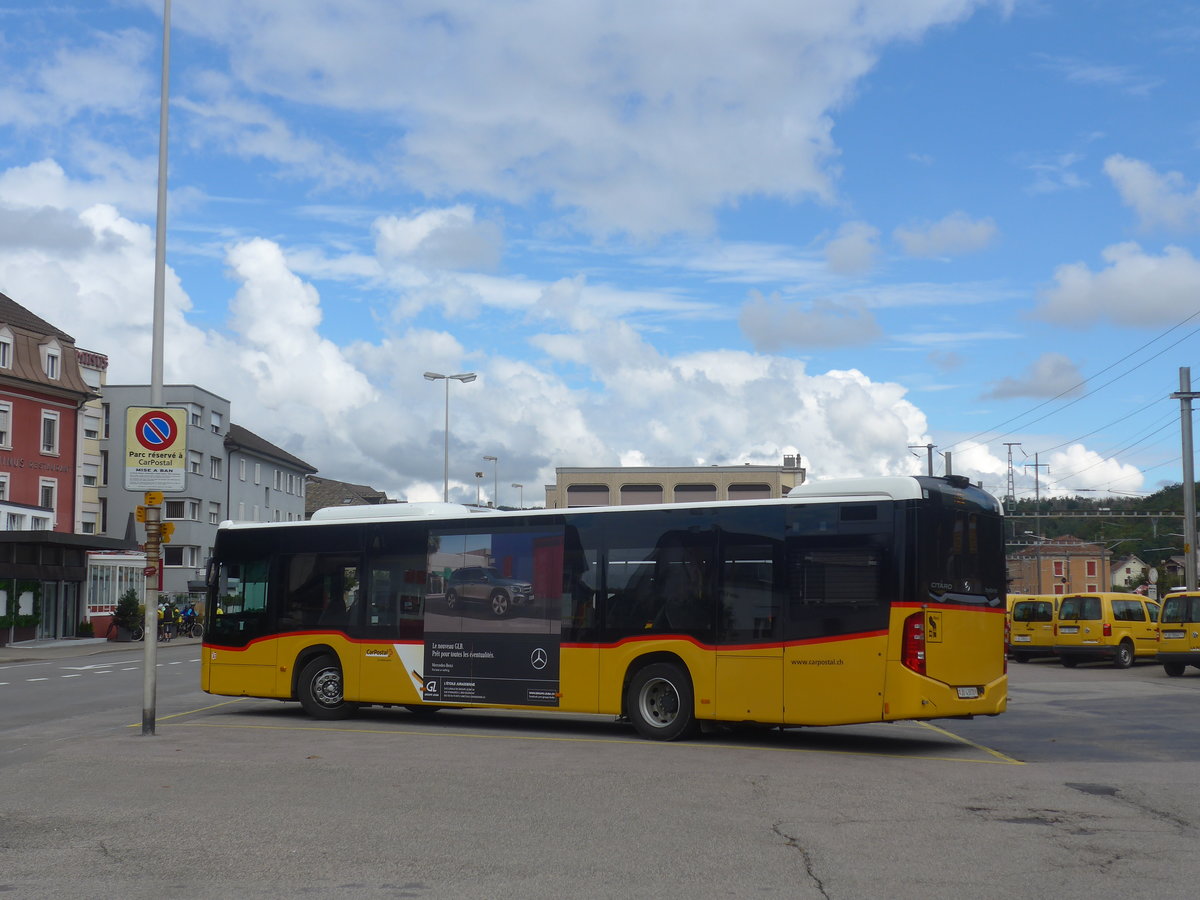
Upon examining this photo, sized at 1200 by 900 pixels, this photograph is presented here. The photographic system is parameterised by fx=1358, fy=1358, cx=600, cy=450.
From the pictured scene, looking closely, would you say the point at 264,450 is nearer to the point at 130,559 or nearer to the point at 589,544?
the point at 130,559

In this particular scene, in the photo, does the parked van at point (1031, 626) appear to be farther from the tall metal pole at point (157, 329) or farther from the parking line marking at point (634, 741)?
the tall metal pole at point (157, 329)

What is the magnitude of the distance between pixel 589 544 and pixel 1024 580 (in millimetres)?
145885

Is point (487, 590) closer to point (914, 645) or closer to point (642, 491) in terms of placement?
point (914, 645)

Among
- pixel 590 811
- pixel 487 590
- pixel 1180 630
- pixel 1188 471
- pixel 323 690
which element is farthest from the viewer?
pixel 1188 471

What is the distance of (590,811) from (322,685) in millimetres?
9009

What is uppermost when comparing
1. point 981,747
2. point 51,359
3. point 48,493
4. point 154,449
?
point 51,359

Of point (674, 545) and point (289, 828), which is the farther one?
point (674, 545)

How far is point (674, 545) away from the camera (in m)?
15.7

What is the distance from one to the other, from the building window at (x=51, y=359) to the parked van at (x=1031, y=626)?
4212 centimetres

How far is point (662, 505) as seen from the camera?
1617cm

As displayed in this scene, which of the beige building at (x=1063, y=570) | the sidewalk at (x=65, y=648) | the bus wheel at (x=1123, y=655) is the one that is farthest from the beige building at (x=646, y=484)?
the bus wheel at (x=1123, y=655)

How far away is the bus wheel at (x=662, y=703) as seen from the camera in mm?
15414

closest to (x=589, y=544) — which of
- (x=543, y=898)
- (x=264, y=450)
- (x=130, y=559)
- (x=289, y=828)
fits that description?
(x=289, y=828)

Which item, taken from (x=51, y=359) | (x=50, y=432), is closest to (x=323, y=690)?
(x=50, y=432)
